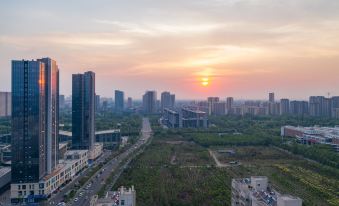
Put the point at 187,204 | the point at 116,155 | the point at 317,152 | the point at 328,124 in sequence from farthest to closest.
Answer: the point at 328,124
the point at 116,155
the point at 317,152
the point at 187,204

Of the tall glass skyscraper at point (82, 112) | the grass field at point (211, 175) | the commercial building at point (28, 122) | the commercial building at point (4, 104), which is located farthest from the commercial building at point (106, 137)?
the commercial building at point (4, 104)

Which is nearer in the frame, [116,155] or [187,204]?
[187,204]

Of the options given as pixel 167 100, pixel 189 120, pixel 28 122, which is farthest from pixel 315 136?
pixel 167 100

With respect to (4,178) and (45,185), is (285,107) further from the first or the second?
(4,178)

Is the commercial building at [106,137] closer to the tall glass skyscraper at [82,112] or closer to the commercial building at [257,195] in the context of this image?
the tall glass skyscraper at [82,112]

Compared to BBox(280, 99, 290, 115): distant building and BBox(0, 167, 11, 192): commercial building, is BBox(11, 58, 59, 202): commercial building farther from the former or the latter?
BBox(280, 99, 290, 115): distant building

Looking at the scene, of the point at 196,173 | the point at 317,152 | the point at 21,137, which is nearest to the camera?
the point at 21,137

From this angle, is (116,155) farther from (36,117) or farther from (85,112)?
(36,117)

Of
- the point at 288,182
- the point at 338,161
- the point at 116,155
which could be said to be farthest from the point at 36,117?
the point at 338,161
